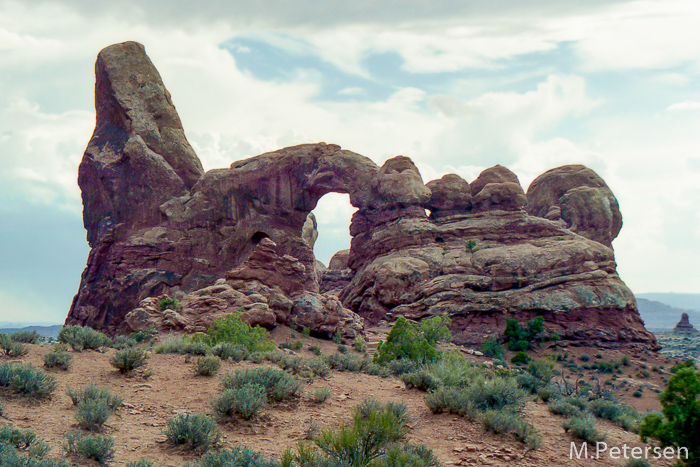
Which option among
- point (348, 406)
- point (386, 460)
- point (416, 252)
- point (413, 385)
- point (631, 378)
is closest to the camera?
point (386, 460)

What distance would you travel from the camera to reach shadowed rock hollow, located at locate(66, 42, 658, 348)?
127ft

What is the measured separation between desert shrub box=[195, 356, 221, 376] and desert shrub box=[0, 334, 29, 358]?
161 inches

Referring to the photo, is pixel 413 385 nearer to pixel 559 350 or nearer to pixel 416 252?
pixel 559 350

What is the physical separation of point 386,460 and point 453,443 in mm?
2615

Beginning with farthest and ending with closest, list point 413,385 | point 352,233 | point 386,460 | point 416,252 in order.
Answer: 1. point 352,233
2. point 416,252
3. point 413,385
4. point 386,460

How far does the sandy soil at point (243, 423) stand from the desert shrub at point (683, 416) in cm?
131

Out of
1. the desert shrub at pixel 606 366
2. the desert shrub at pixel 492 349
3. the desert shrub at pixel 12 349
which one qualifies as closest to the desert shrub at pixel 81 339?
the desert shrub at pixel 12 349

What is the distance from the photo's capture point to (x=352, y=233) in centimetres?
5000

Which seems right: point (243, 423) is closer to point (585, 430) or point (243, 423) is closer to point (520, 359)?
point (585, 430)

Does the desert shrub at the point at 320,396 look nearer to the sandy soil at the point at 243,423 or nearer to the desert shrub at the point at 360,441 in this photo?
the sandy soil at the point at 243,423

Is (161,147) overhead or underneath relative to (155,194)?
overhead

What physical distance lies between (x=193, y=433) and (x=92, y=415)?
171cm

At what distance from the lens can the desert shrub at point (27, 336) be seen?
12.8m

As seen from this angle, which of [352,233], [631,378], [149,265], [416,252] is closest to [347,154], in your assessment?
[352,233]
